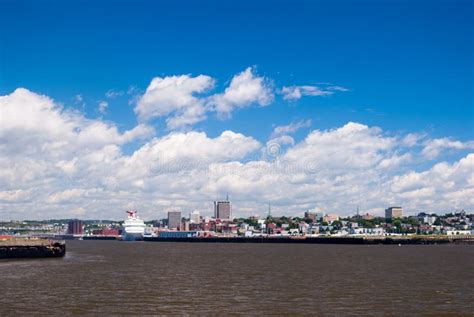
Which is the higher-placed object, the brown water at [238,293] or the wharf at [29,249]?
the wharf at [29,249]

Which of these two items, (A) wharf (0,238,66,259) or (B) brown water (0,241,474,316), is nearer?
(B) brown water (0,241,474,316)

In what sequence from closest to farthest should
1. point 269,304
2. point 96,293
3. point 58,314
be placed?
point 58,314, point 269,304, point 96,293

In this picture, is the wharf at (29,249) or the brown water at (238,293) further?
the wharf at (29,249)

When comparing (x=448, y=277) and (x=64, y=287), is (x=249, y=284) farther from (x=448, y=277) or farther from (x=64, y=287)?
(x=448, y=277)

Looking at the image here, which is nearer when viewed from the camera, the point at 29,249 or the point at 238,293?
the point at 238,293

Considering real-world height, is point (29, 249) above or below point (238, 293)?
above

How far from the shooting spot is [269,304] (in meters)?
47.7

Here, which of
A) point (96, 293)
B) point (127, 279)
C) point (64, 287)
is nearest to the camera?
point (96, 293)

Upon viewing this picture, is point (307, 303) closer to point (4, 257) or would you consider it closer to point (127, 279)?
point (127, 279)

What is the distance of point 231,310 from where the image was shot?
44875 mm

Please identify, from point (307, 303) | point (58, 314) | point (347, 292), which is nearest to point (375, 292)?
point (347, 292)

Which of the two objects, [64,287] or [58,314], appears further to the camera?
[64,287]

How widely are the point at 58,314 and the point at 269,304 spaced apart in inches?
605

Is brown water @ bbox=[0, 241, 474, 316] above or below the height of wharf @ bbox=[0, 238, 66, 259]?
below
